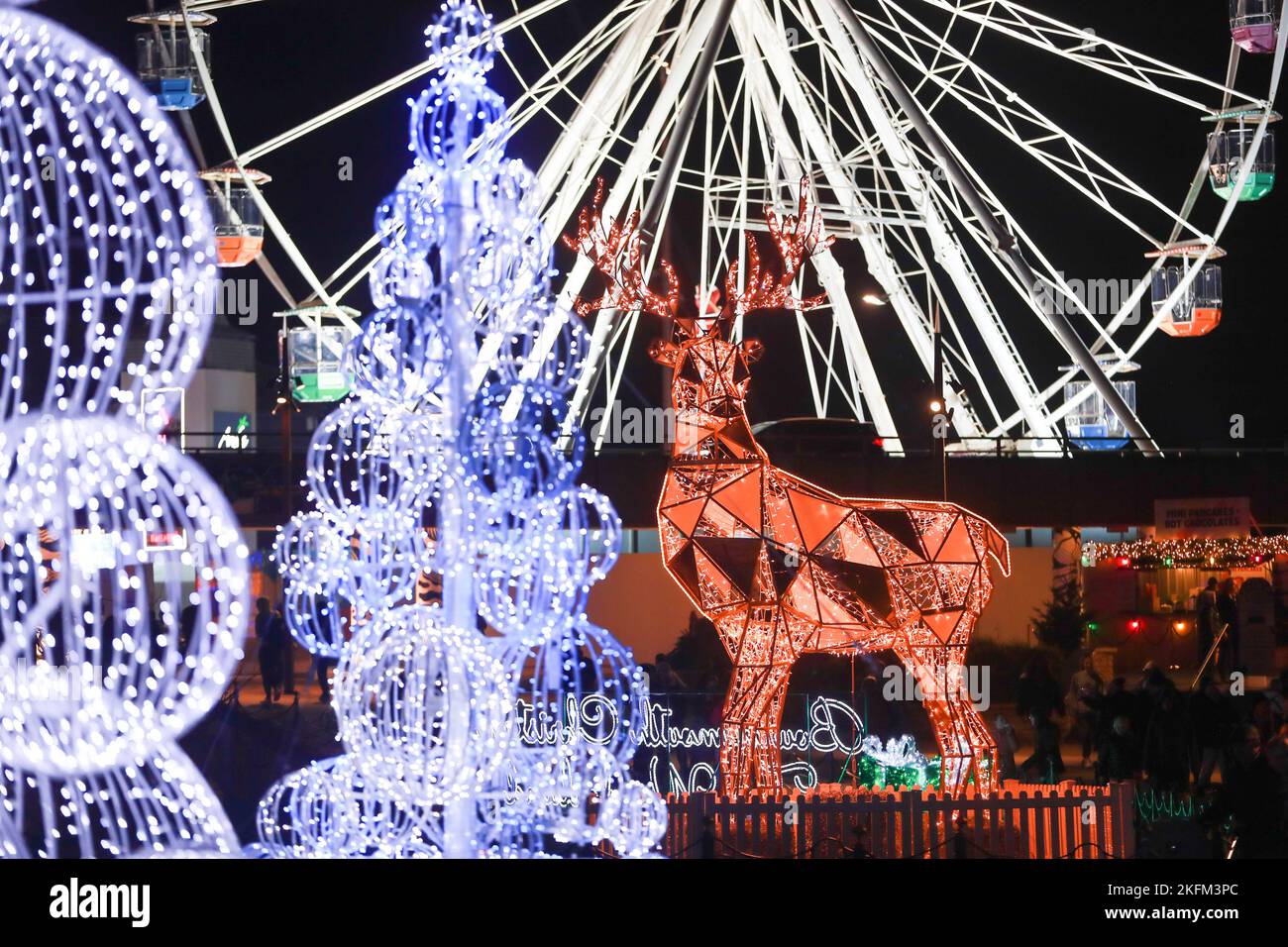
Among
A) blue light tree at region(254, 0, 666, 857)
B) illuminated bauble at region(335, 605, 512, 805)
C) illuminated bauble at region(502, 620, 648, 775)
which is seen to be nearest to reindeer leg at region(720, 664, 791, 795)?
illuminated bauble at region(502, 620, 648, 775)

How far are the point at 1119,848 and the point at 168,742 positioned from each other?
217 inches

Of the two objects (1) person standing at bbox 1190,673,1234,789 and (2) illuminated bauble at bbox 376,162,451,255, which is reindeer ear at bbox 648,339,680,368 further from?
(1) person standing at bbox 1190,673,1234,789

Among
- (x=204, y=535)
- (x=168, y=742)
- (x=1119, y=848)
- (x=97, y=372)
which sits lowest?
(x=1119, y=848)

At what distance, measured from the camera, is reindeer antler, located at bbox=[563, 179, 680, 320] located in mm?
11430

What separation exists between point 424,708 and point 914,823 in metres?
3.33

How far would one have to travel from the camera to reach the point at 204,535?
25.4ft

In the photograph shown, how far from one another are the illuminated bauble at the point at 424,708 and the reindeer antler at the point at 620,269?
3.26 meters

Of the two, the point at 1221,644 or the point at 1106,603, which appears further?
the point at 1106,603

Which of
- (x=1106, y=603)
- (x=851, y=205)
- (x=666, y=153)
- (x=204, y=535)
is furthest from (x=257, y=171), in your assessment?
(x=1106, y=603)

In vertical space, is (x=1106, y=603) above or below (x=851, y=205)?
below

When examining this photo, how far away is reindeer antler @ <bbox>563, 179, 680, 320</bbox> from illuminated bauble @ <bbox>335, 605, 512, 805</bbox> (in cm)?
326

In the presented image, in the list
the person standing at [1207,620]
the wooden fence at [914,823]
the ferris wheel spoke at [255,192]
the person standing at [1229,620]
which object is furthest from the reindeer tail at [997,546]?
the person standing at [1207,620]

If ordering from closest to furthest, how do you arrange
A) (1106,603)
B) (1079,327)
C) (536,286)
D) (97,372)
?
1. (97,372)
2. (536,286)
3. (1106,603)
4. (1079,327)
